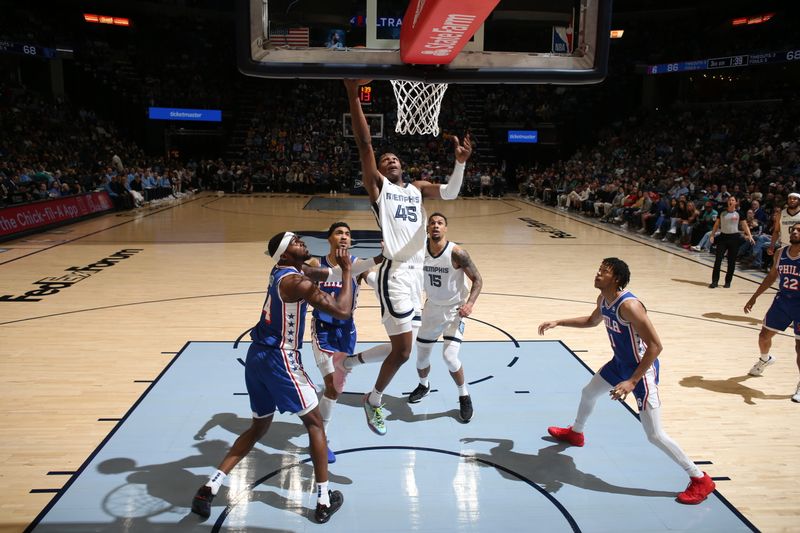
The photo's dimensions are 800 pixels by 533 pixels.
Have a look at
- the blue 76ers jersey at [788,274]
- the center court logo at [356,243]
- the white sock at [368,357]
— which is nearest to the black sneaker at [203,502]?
the white sock at [368,357]

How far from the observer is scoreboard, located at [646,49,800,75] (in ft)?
80.2

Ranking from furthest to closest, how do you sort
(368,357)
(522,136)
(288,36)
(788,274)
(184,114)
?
(522,136), (184,114), (788,274), (368,357), (288,36)

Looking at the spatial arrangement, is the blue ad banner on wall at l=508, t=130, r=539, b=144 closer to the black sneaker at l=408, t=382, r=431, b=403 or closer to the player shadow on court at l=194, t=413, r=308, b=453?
the black sneaker at l=408, t=382, r=431, b=403

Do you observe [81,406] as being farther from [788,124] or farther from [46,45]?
[46,45]

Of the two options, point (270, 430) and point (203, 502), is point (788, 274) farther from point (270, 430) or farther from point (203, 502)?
point (203, 502)

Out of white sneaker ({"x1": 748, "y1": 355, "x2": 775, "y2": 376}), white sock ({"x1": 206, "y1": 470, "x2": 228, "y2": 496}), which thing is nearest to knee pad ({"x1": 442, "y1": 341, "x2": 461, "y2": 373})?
white sock ({"x1": 206, "y1": 470, "x2": 228, "y2": 496})

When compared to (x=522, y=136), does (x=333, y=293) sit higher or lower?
lower

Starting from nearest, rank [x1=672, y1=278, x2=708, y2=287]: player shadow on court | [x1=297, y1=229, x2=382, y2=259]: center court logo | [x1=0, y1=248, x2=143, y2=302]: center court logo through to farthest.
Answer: [x1=0, y1=248, x2=143, y2=302]: center court logo
[x1=672, y1=278, x2=708, y2=287]: player shadow on court
[x1=297, y1=229, x2=382, y2=259]: center court logo

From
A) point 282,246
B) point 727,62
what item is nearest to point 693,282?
point 282,246

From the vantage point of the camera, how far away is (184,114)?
99.2 ft

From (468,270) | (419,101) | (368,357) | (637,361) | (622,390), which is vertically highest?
(419,101)

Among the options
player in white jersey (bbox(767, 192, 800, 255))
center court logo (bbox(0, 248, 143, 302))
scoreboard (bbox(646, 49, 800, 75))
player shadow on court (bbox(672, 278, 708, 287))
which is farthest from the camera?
scoreboard (bbox(646, 49, 800, 75))

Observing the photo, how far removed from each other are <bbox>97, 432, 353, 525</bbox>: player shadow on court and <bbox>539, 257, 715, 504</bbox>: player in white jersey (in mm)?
2040

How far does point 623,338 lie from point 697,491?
110 centimetres
